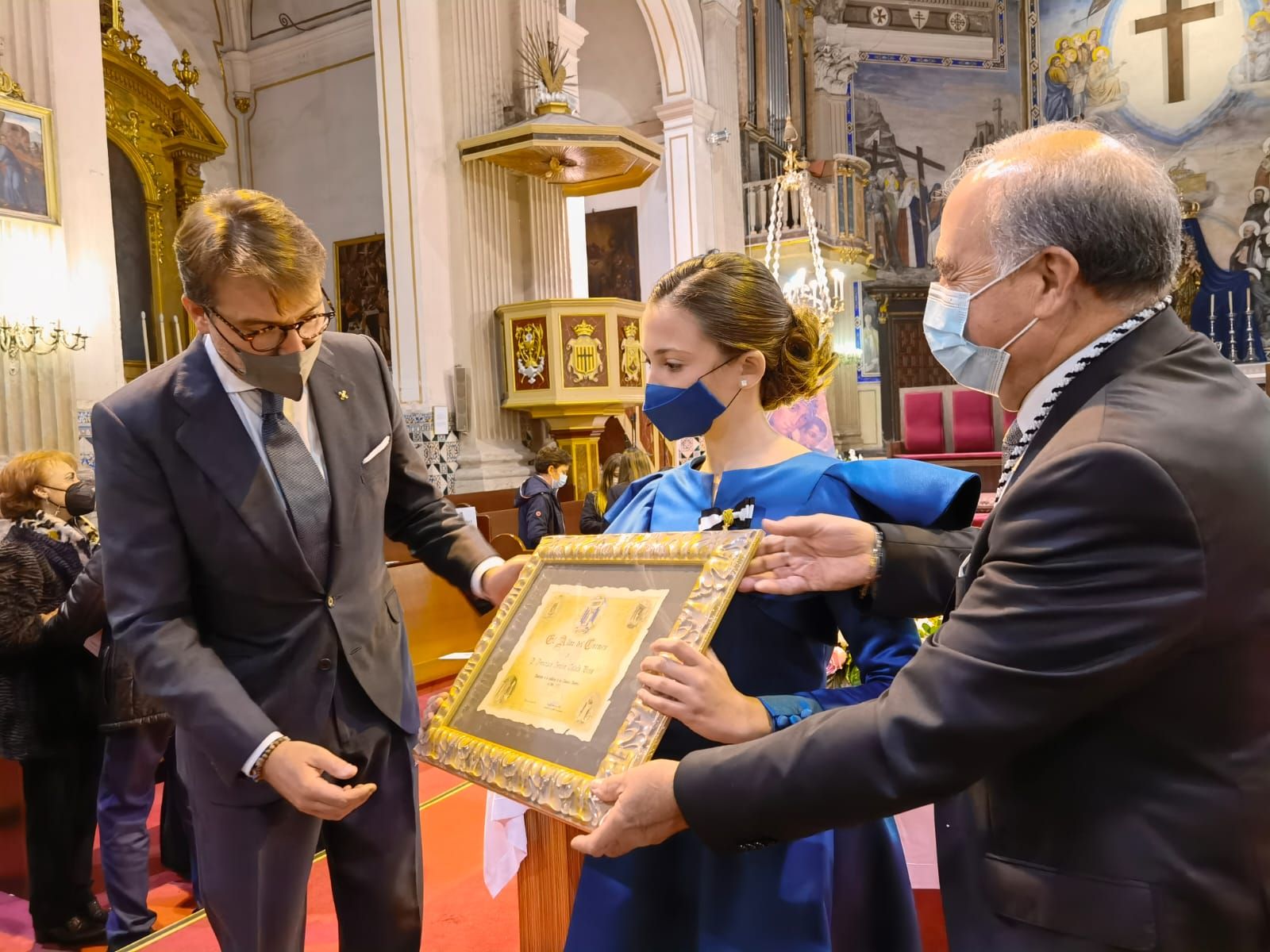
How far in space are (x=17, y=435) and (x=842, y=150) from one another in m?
15.5

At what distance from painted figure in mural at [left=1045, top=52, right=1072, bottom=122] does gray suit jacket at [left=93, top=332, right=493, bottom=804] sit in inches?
789

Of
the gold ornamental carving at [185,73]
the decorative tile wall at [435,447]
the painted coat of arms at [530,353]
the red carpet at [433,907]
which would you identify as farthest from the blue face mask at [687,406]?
the gold ornamental carving at [185,73]

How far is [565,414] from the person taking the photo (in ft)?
32.7

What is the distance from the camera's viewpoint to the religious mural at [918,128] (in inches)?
731

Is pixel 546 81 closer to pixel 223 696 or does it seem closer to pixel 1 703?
pixel 1 703

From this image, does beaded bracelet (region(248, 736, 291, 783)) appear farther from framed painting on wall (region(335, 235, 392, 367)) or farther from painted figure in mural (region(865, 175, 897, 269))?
painted figure in mural (region(865, 175, 897, 269))

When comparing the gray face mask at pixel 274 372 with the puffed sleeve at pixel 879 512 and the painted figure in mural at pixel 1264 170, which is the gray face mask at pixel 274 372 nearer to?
the puffed sleeve at pixel 879 512

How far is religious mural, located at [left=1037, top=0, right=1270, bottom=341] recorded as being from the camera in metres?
16.9

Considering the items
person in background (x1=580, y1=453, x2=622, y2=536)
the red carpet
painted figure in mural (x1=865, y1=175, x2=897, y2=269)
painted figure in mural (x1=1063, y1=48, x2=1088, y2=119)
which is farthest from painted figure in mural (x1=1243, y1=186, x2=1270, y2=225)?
the red carpet

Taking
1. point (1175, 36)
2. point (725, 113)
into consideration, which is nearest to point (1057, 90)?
point (1175, 36)

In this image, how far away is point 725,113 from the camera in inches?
577

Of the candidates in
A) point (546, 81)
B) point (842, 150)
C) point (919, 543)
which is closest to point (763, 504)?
point (919, 543)

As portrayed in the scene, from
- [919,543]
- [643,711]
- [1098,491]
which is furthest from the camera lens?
[919,543]

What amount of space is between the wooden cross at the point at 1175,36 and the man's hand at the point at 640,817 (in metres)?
20.5
